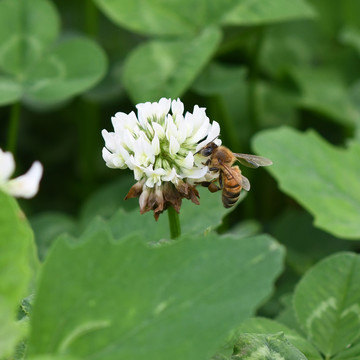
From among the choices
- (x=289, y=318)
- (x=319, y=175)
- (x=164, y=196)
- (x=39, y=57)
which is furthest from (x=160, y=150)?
(x=39, y=57)

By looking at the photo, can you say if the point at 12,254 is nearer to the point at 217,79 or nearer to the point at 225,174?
the point at 225,174

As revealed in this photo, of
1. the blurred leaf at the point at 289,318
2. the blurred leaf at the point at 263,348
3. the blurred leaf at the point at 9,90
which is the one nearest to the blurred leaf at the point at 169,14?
the blurred leaf at the point at 9,90

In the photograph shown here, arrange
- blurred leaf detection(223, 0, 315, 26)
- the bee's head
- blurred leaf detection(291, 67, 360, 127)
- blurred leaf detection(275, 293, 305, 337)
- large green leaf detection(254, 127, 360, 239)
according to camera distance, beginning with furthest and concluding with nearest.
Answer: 1. blurred leaf detection(291, 67, 360, 127)
2. blurred leaf detection(223, 0, 315, 26)
3. large green leaf detection(254, 127, 360, 239)
4. blurred leaf detection(275, 293, 305, 337)
5. the bee's head

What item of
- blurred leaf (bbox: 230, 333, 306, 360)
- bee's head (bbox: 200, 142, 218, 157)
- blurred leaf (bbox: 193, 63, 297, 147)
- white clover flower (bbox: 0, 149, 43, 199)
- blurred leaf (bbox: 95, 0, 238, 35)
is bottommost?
blurred leaf (bbox: 193, 63, 297, 147)

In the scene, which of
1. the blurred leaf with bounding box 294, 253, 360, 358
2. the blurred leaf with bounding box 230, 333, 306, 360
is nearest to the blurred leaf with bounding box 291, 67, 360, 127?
the blurred leaf with bounding box 294, 253, 360, 358

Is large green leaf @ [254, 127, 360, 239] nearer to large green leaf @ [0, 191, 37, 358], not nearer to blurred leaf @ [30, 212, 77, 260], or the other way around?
blurred leaf @ [30, 212, 77, 260]

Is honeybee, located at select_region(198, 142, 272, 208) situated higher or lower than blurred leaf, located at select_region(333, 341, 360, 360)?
higher
